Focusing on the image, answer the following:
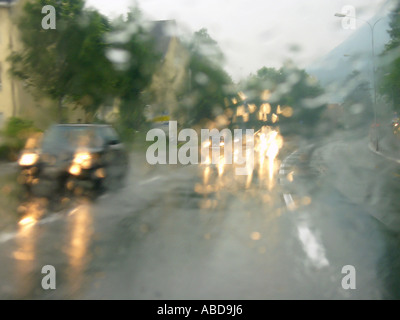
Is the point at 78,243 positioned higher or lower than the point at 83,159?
lower

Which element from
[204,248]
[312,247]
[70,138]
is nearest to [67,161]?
[70,138]

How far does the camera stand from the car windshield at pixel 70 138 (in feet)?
37.2

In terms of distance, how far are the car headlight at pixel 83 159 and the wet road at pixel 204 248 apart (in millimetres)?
975

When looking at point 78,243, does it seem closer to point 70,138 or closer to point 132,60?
point 70,138

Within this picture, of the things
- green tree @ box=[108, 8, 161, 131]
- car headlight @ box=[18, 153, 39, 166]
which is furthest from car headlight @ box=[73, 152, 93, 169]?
green tree @ box=[108, 8, 161, 131]

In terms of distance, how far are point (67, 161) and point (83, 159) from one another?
35 cm

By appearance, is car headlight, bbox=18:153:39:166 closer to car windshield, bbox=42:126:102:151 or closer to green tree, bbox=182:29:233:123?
car windshield, bbox=42:126:102:151

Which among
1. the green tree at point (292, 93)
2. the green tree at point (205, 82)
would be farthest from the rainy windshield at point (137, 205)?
the green tree at point (292, 93)

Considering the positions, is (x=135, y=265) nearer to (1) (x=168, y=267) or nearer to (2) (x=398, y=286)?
(1) (x=168, y=267)

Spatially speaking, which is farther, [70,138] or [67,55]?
[67,55]

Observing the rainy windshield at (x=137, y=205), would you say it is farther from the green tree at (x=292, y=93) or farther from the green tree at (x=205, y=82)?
the green tree at (x=292, y=93)

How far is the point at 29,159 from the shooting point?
11.2 metres
